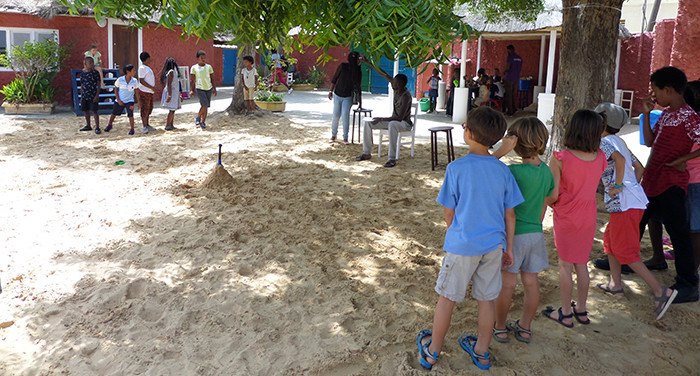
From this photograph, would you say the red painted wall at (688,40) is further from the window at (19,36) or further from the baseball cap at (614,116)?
the window at (19,36)

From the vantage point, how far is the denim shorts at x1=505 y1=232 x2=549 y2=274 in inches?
125

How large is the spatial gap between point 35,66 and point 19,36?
1.62 m

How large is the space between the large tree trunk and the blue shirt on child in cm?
366

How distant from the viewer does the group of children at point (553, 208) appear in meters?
2.96

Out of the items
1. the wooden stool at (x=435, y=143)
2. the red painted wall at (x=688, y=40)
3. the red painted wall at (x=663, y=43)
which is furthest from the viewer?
the red painted wall at (x=663, y=43)

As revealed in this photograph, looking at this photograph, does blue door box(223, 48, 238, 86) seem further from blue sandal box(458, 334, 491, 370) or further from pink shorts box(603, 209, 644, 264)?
blue sandal box(458, 334, 491, 370)

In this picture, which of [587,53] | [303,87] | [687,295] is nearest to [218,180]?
[587,53]

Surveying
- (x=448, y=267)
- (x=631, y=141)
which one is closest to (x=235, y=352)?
(x=448, y=267)

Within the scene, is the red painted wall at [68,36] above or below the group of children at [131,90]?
above

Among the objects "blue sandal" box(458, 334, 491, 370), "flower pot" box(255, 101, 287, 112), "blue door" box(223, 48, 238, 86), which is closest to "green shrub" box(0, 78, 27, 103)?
"flower pot" box(255, 101, 287, 112)

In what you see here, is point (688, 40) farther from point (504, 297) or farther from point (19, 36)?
point (19, 36)

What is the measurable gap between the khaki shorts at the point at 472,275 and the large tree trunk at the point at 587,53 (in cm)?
376

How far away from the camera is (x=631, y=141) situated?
10602mm

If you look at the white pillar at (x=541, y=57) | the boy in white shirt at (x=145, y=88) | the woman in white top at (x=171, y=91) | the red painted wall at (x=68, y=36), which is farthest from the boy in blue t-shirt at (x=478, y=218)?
the white pillar at (x=541, y=57)
